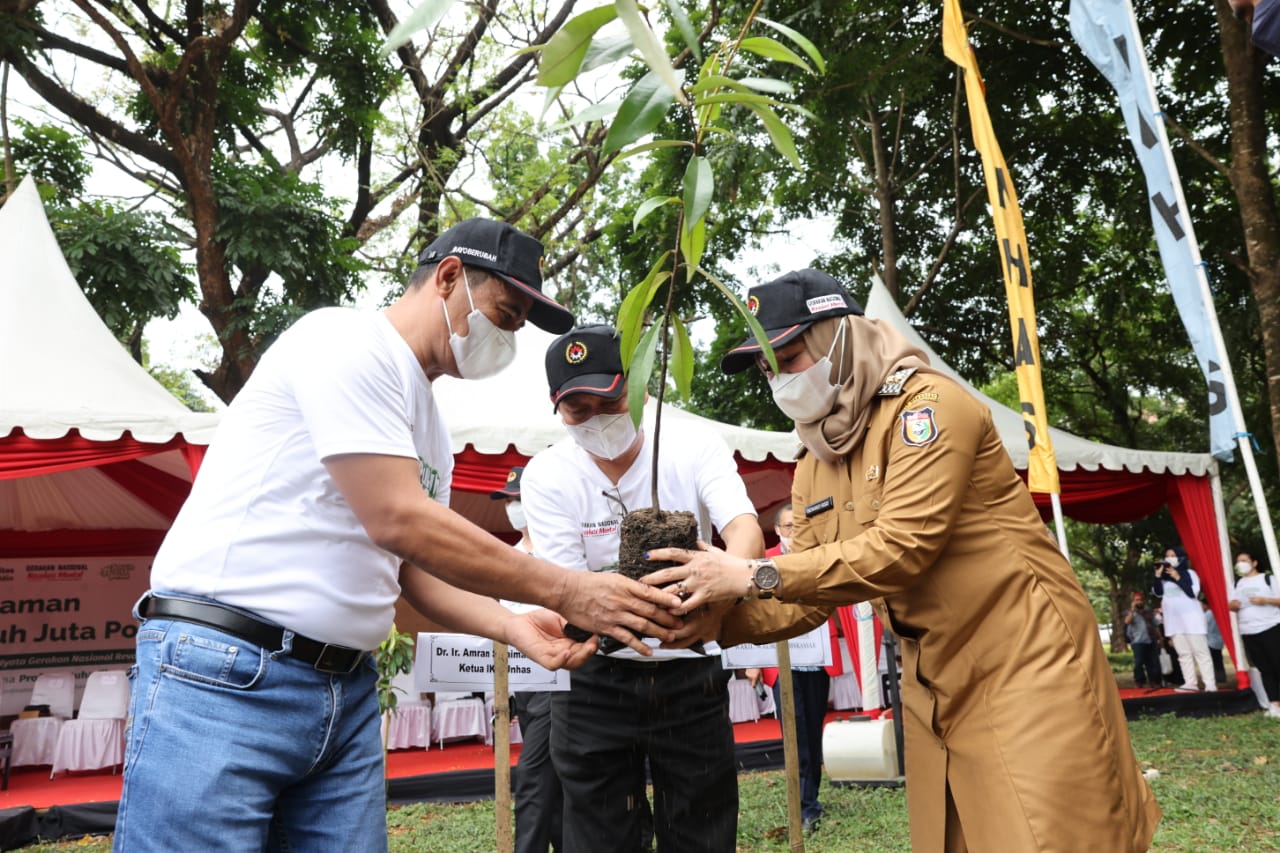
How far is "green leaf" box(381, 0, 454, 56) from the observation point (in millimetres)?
971

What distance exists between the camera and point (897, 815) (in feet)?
20.4

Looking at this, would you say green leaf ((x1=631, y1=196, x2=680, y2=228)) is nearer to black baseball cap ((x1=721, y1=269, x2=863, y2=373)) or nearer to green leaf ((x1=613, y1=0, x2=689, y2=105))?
black baseball cap ((x1=721, y1=269, x2=863, y2=373))

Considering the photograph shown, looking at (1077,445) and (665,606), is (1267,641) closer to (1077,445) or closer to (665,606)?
(1077,445)

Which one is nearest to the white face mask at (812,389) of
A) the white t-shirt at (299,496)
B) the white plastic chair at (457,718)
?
the white t-shirt at (299,496)

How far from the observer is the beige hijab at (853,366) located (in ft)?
7.97

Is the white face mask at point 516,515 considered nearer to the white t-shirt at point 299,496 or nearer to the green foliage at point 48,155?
the white t-shirt at point 299,496

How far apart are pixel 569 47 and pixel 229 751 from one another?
1.30m

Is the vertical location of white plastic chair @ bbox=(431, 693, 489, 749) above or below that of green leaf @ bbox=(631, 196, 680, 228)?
below

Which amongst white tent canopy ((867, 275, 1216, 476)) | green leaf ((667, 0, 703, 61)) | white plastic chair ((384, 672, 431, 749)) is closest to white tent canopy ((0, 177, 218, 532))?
white plastic chair ((384, 672, 431, 749))

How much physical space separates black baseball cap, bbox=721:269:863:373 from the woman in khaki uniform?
0.17 meters

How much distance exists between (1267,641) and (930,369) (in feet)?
34.3

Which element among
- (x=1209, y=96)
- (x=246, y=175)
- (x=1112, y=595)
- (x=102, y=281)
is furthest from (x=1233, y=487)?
(x=102, y=281)

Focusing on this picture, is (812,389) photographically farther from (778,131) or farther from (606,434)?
(778,131)

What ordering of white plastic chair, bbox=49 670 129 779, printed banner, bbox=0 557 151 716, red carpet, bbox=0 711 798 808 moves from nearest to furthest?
1. red carpet, bbox=0 711 798 808
2. white plastic chair, bbox=49 670 129 779
3. printed banner, bbox=0 557 151 716
